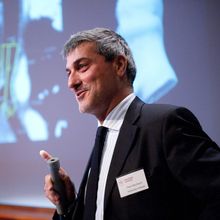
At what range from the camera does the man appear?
73 centimetres

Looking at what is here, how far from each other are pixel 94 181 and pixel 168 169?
0.79ft

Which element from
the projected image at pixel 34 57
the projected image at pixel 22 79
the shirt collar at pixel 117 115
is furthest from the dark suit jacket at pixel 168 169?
the projected image at pixel 22 79

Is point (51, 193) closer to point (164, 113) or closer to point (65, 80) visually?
point (164, 113)

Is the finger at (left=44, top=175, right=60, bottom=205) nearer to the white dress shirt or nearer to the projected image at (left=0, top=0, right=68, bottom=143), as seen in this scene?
the white dress shirt

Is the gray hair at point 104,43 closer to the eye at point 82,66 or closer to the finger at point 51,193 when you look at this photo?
the eye at point 82,66

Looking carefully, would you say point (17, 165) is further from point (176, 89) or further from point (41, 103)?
point (176, 89)

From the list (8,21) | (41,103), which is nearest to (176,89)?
(41,103)

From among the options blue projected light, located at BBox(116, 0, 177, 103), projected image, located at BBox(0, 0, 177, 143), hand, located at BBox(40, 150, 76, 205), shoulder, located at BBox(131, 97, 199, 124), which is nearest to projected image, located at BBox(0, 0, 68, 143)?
projected image, located at BBox(0, 0, 177, 143)

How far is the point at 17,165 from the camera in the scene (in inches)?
76.9

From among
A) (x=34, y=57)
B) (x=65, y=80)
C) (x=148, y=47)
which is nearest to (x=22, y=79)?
(x=34, y=57)

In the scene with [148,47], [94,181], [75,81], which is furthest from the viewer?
[148,47]

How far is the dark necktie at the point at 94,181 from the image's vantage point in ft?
2.82

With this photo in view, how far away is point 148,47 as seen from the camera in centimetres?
156

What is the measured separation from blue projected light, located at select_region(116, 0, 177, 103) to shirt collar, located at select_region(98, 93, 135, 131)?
0.58 meters
